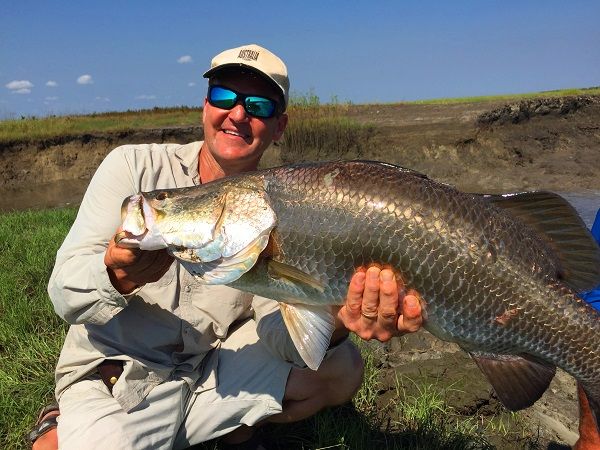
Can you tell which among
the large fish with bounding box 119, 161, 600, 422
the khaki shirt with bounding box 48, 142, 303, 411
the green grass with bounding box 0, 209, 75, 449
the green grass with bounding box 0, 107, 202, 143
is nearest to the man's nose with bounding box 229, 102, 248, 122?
the khaki shirt with bounding box 48, 142, 303, 411

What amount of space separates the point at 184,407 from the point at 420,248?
66.1 inches

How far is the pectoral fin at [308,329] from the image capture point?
257cm

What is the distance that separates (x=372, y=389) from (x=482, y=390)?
2.68ft

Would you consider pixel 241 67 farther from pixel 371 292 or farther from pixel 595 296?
pixel 595 296

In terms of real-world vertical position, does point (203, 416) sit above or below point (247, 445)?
above

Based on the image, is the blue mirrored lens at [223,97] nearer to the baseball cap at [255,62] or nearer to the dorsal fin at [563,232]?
the baseball cap at [255,62]

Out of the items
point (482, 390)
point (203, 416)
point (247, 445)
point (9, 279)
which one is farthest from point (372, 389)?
point (9, 279)

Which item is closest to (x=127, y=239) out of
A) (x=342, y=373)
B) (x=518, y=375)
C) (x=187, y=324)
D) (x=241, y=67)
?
(x=187, y=324)

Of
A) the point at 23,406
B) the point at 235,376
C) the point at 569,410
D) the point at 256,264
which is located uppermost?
the point at 256,264

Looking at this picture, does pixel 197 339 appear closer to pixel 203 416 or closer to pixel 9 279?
pixel 203 416

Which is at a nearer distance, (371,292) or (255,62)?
(371,292)

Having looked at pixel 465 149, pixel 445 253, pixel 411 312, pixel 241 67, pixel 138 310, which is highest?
pixel 241 67

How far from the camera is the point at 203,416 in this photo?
10.2 ft

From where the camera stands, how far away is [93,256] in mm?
2699
